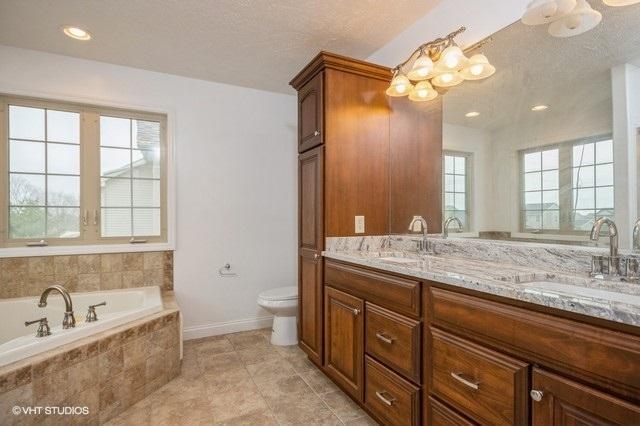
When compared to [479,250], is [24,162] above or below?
above

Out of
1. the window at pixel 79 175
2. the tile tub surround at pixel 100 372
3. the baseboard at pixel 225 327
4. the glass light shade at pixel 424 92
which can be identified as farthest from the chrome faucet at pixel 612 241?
the window at pixel 79 175

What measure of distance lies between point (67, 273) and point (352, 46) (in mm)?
2967

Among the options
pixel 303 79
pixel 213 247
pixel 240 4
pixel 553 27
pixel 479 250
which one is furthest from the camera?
pixel 213 247

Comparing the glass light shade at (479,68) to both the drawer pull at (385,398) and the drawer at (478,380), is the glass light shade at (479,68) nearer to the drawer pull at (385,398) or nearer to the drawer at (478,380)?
the drawer at (478,380)

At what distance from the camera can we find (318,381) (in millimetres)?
2209

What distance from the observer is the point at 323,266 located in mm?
2209

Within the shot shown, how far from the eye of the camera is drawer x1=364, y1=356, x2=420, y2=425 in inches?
55.8

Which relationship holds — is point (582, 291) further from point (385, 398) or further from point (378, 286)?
point (385, 398)

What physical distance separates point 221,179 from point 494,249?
8.15 feet

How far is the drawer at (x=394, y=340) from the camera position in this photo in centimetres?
141

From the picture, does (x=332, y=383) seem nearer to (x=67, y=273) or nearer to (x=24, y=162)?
(x=67, y=273)

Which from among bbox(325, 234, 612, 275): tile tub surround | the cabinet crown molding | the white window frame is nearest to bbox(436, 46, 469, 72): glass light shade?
the cabinet crown molding

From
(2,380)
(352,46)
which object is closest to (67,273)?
(2,380)

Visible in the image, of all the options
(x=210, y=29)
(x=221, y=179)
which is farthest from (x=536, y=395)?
(x=221, y=179)
